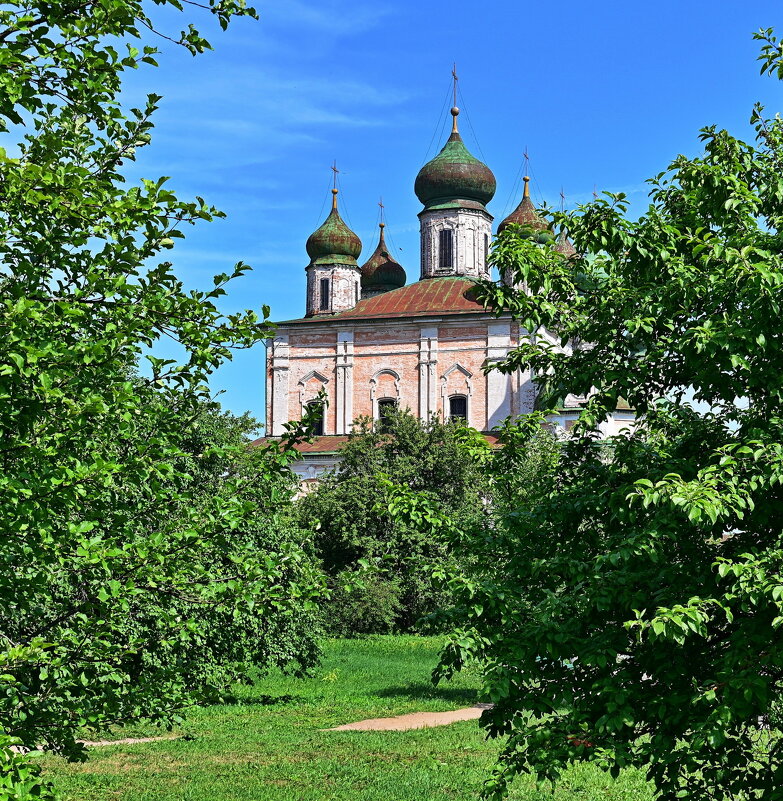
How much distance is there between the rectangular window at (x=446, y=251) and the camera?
4547cm

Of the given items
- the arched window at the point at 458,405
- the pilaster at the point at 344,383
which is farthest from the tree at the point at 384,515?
the pilaster at the point at 344,383

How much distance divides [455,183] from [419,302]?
647 cm

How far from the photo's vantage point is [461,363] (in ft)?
135

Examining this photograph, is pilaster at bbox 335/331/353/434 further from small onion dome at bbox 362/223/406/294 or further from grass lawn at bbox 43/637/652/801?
grass lawn at bbox 43/637/652/801

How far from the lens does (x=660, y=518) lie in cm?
513

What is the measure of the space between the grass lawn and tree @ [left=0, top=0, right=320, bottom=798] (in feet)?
7.71

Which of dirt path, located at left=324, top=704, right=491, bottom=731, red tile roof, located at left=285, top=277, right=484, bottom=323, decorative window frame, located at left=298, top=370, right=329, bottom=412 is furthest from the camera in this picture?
decorative window frame, located at left=298, top=370, right=329, bottom=412

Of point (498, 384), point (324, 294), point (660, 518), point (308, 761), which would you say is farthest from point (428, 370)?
point (660, 518)

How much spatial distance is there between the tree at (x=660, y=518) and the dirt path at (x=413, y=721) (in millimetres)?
9344

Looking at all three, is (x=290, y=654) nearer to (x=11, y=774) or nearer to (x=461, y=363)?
(x=11, y=774)

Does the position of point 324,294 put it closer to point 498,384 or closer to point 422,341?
point 422,341

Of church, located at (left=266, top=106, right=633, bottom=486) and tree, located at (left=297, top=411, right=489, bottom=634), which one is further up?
church, located at (left=266, top=106, right=633, bottom=486)

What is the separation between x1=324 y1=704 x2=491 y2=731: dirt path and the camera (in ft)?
49.6

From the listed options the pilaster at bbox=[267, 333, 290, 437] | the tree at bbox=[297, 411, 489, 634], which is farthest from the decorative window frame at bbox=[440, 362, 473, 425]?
the tree at bbox=[297, 411, 489, 634]
